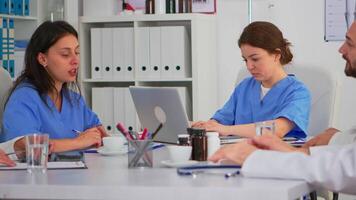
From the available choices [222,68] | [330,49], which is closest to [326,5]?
[330,49]

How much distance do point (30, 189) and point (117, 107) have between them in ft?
9.55

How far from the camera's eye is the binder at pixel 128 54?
15.2ft

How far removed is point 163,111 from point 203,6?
2.21 meters

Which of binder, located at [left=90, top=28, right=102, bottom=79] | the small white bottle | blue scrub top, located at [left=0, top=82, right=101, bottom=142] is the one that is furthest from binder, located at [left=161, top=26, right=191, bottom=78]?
the small white bottle

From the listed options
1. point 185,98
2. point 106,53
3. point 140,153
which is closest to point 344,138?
point 140,153

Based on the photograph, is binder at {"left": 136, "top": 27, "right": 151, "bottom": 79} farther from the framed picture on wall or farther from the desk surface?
the desk surface

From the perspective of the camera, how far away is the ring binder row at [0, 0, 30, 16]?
446 centimetres

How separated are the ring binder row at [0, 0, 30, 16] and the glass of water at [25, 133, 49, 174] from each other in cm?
256

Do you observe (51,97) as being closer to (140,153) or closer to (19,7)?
(140,153)

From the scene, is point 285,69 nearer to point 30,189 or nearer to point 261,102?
point 261,102

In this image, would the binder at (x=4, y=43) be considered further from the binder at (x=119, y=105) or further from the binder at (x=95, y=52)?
the binder at (x=119, y=105)

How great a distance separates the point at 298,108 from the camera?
304 cm

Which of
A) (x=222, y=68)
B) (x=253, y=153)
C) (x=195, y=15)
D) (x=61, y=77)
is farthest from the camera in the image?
(x=222, y=68)

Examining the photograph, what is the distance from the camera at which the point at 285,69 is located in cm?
337
